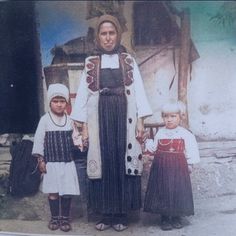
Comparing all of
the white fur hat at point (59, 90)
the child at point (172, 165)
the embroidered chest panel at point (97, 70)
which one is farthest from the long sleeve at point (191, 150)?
the white fur hat at point (59, 90)

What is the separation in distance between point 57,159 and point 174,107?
0.63 m

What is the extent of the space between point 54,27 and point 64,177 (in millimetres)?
727

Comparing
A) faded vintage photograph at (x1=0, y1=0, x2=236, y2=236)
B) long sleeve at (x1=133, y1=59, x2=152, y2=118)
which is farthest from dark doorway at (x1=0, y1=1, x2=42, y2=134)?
long sleeve at (x1=133, y1=59, x2=152, y2=118)

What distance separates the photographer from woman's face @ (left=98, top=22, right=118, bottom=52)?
6.71ft

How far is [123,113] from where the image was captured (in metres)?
2.07

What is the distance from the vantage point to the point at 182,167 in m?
2.05

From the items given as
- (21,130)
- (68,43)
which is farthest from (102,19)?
(21,130)

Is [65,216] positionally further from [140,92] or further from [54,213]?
[140,92]

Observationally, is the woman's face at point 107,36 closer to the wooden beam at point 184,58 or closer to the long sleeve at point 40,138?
the wooden beam at point 184,58

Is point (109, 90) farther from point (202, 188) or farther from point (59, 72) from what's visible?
point (202, 188)

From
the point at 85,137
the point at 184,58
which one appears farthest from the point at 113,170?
the point at 184,58

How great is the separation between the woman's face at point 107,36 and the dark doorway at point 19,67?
0.32 metres

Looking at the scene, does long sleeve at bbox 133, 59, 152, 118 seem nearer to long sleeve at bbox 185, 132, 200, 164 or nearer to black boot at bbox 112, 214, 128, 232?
long sleeve at bbox 185, 132, 200, 164

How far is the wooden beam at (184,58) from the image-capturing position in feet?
6.46
